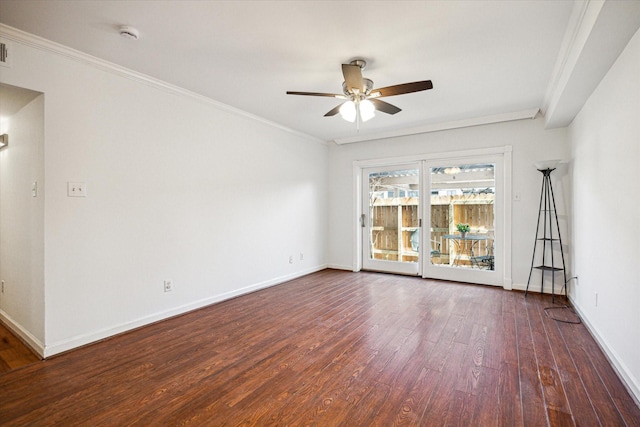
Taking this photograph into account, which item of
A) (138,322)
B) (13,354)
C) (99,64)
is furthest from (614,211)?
(13,354)

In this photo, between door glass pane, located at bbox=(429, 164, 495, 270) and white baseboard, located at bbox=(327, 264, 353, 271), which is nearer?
door glass pane, located at bbox=(429, 164, 495, 270)

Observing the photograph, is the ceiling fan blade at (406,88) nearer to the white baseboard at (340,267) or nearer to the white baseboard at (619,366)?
the white baseboard at (619,366)

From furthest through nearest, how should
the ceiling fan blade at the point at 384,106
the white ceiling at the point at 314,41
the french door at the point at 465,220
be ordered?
1. the french door at the point at 465,220
2. the ceiling fan blade at the point at 384,106
3. the white ceiling at the point at 314,41

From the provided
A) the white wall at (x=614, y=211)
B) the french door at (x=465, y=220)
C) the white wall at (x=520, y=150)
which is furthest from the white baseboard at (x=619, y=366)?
the french door at (x=465, y=220)

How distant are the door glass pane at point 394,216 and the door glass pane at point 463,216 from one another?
1.11ft

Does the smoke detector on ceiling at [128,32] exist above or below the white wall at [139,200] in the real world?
above

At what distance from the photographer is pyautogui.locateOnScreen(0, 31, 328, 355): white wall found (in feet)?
8.26

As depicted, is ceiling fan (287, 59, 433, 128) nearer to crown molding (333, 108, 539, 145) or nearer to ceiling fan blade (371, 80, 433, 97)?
ceiling fan blade (371, 80, 433, 97)

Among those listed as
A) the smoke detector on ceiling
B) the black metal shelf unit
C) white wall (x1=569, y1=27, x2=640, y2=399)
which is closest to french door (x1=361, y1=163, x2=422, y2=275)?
the black metal shelf unit

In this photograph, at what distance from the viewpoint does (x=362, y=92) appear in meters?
2.90

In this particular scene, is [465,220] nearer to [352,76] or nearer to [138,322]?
[352,76]

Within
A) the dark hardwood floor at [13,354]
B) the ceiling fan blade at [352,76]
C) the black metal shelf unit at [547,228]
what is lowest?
the dark hardwood floor at [13,354]

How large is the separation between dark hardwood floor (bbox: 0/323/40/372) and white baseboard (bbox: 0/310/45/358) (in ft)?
0.11

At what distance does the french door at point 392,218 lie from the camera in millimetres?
5273
